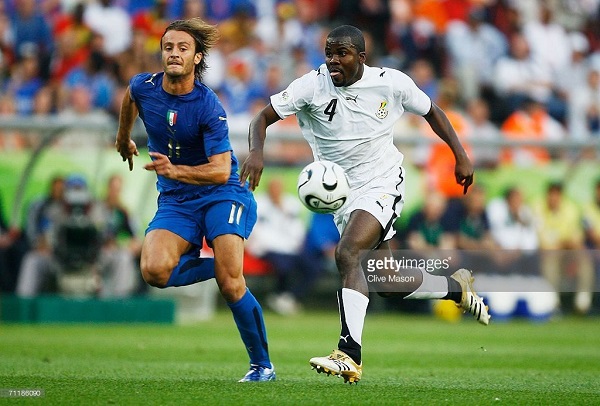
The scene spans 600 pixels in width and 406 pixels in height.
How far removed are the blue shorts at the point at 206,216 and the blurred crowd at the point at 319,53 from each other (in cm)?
944

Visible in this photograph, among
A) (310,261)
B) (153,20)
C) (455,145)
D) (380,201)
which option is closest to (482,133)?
(310,261)

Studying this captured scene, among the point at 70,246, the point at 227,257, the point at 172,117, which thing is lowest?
the point at 227,257

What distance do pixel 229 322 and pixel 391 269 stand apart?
7467mm

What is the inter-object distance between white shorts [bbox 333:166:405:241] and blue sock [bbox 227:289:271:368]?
95 centimetres

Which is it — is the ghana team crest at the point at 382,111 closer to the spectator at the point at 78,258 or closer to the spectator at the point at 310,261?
the spectator at the point at 78,258

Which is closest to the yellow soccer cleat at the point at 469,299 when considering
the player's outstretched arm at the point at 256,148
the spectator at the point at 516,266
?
the player's outstretched arm at the point at 256,148

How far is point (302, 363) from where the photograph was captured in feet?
33.5

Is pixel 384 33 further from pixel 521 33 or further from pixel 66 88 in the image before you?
pixel 66 88

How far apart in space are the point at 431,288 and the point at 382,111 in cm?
161

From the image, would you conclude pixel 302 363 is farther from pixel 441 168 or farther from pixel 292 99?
pixel 441 168

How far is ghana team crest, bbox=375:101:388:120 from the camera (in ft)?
28.1

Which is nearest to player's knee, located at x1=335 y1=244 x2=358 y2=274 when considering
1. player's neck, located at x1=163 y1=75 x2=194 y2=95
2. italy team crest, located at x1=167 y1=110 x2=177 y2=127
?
italy team crest, located at x1=167 y1=110 x2=177 y2=127

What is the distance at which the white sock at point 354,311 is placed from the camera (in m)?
7.82

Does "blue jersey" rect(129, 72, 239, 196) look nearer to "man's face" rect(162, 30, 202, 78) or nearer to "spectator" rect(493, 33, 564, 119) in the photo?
"man's face" rect(162, 30, 202, 78)
